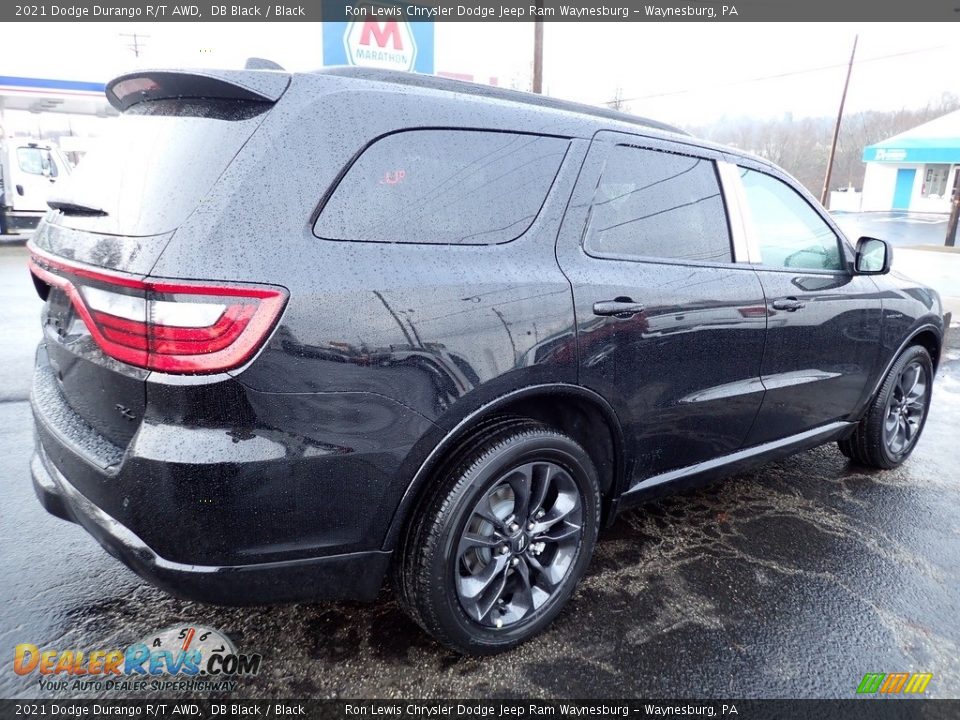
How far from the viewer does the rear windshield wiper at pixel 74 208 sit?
77.9 inches

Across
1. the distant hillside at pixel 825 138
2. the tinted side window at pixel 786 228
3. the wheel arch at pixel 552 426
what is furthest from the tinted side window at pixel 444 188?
the distant hillside at pixel 825 138

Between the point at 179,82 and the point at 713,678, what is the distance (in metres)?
2.58

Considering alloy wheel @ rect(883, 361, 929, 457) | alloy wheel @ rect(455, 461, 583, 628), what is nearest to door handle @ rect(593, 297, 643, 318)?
alloy wheel @ rect(455, 461, 583, 628)

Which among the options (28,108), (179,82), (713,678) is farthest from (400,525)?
(28,108)

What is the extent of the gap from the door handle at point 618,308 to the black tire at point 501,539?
1.50ft

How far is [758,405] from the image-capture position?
3010mm

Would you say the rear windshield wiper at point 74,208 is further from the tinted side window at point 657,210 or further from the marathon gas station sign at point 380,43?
the marathon gas station sign at point 380,43

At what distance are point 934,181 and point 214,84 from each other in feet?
186

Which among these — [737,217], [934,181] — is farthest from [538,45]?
[934,181]

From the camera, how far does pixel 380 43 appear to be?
Answer: 1072 cm

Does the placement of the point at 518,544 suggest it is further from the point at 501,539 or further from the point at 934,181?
the point at 934,181

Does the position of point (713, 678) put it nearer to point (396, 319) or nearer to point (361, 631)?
point (361, 631)

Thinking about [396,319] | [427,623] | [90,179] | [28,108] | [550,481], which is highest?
[28,108]

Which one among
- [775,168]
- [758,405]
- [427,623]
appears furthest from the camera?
[775,168]
